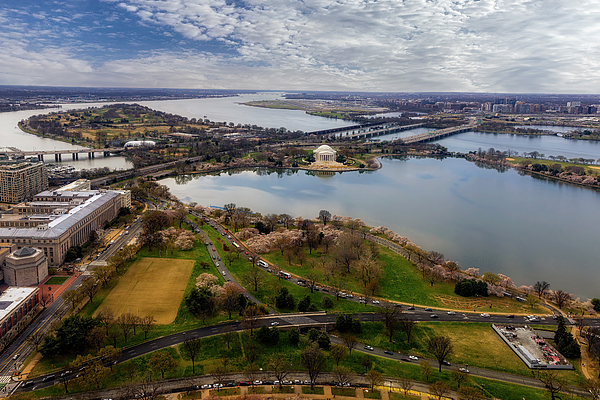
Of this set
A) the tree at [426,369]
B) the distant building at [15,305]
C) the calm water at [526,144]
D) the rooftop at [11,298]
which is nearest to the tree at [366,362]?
the tree at [426,369]

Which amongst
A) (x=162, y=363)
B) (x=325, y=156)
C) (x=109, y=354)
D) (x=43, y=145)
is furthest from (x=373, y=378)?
(x=43, y=145)

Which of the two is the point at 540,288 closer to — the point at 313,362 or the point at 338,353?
the point at 338,353

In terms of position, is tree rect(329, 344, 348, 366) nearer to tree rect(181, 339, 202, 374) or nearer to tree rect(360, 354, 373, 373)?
tree rect(360, 354, 373, 373)

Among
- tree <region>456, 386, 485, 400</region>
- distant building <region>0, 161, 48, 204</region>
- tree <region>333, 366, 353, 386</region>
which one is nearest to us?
tree <region>456, 386, 485, 400</region>

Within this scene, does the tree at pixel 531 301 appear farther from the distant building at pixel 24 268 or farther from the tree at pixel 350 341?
the distant building at pixel 24 268

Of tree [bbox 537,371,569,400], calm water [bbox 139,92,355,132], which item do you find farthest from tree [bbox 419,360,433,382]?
calm water [bbox 139,92,355,132]

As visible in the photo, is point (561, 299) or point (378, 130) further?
point (378, 130)
